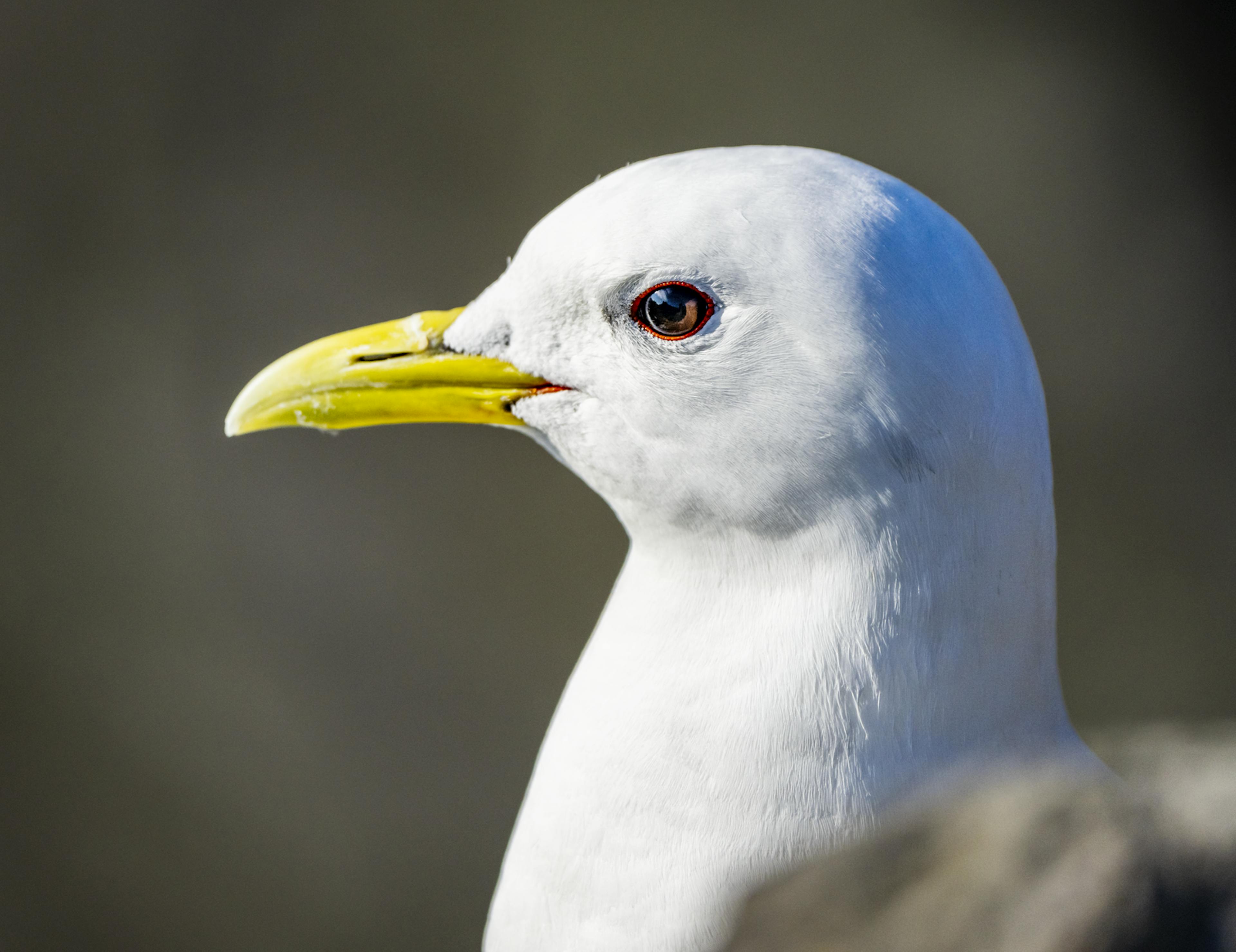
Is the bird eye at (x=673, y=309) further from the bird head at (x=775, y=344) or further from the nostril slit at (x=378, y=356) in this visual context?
the nostril slit at (x=378, y=356)

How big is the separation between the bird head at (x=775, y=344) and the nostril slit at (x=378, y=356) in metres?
0.16

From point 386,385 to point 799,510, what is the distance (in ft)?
1.46

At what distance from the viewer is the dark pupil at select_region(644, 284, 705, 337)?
86cm

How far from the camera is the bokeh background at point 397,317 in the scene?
8.08ft

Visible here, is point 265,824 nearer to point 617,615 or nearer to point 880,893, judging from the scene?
point 617,615

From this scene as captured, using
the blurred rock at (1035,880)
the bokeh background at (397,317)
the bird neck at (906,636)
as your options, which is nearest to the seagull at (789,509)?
the bird neck at (906,636)

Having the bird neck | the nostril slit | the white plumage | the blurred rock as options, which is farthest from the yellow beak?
the blurred rock

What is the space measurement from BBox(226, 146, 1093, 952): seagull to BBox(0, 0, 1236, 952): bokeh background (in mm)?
1711

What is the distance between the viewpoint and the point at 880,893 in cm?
60

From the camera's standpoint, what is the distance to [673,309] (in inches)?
34.2

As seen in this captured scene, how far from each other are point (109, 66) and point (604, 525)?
166cm

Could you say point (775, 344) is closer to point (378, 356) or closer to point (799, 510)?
point (799, 510)

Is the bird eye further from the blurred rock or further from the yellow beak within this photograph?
the blurred rock

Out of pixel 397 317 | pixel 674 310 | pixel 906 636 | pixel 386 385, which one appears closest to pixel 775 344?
pixel 674 310
